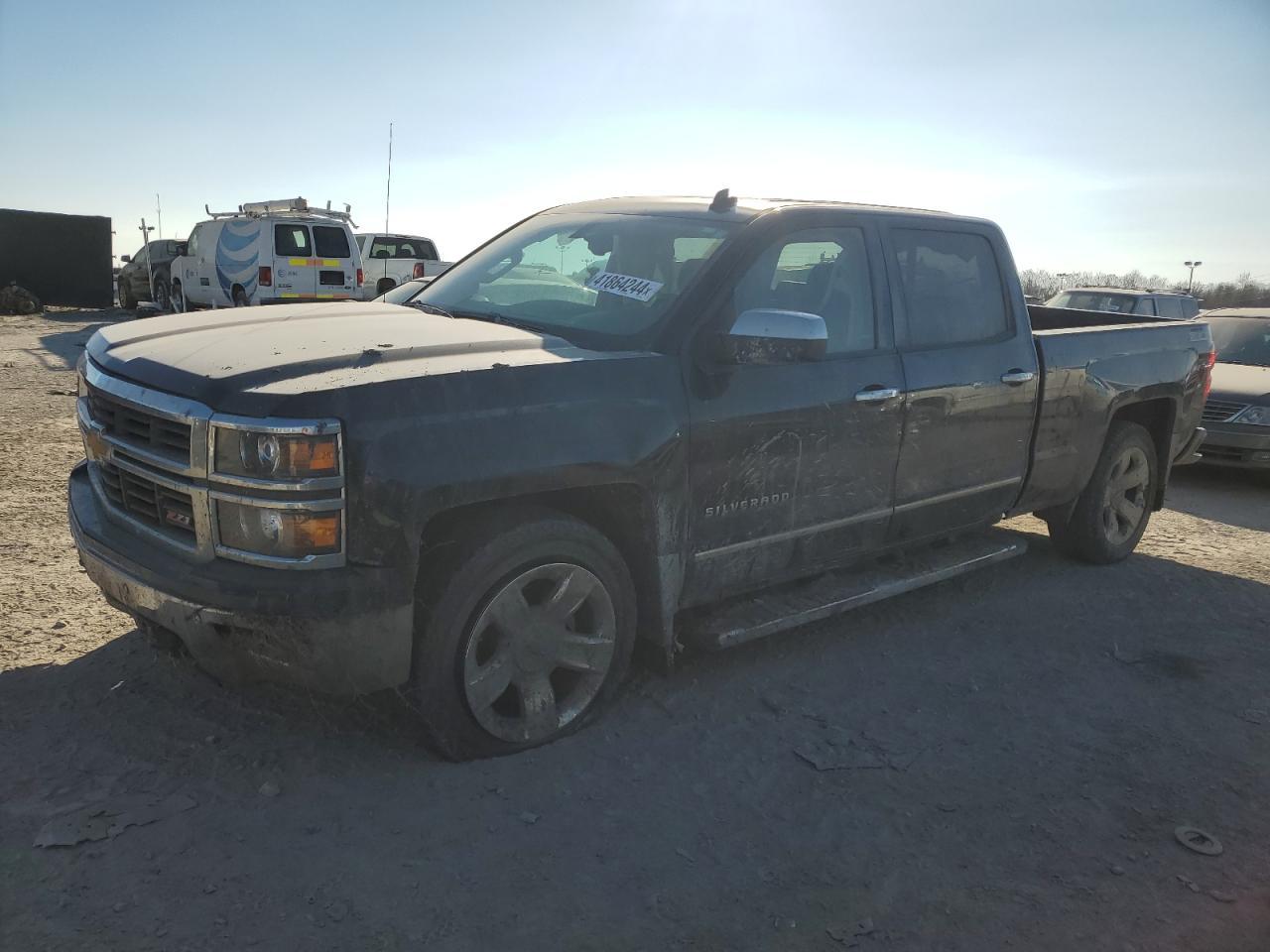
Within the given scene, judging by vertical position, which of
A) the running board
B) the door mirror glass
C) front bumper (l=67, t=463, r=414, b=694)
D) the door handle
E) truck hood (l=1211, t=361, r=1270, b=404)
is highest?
the door mirror glass

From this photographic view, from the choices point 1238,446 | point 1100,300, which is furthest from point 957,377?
point 1100,300

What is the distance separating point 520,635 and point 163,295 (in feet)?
74.7

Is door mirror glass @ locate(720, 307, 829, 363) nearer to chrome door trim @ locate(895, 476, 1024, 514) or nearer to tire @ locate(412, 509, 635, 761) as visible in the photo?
tire @ locate(412, 509, 635, 761)

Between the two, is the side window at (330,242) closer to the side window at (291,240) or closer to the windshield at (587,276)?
the side window at (291,240)

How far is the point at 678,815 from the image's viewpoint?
310 cm

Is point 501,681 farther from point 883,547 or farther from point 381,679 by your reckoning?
point 883,547

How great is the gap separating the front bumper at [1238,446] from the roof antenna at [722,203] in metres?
6.36

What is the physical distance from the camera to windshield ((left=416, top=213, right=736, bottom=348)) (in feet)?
12.3

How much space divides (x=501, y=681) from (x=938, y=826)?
145 cm

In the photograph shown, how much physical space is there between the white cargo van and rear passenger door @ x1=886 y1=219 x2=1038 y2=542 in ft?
44.0

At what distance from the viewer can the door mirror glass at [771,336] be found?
136 inches

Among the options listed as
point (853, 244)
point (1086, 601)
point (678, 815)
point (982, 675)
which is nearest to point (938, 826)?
point (678, 815)

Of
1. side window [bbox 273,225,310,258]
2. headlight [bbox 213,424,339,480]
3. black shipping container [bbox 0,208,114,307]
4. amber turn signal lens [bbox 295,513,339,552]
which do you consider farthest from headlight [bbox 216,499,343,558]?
black shipping container [bbox 0,208,114,307]

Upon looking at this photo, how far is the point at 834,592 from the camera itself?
14.0 feet
